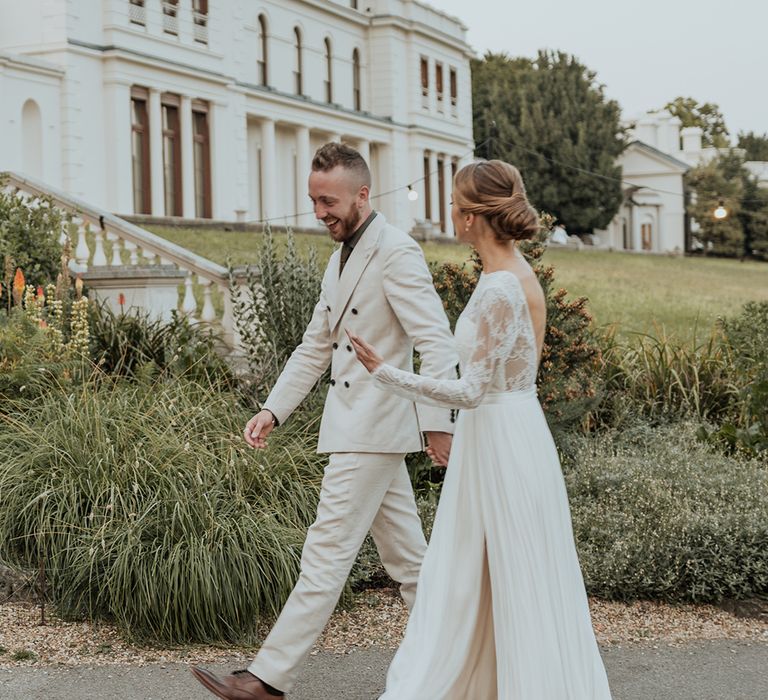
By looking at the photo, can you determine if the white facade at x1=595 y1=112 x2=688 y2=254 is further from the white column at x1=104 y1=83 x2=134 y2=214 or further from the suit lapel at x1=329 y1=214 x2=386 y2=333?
the suit lapel at x1=329 y1=214 x2=386 y2=333

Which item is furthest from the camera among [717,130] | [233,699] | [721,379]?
[717,130]

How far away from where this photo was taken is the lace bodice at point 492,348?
152 inches

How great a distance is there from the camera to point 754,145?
100 meters

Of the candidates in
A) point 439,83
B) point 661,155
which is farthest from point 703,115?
point 439,83

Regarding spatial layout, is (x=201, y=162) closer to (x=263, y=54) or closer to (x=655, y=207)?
(x=263, y=54)

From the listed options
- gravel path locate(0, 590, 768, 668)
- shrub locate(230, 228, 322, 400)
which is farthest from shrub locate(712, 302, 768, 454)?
shrub locate(230, 228, 322, 400)

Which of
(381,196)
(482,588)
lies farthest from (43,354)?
(381,196)

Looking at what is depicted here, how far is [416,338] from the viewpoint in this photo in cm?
443

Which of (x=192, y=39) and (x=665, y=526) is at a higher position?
(x=192, y=39)

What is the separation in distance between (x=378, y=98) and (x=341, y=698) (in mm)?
44057

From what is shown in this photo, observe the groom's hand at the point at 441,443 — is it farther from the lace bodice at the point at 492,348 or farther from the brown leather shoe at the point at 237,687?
the brown leather shoe at the point at 237,687

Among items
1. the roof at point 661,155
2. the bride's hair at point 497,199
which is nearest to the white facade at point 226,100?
the roof at point 661,155

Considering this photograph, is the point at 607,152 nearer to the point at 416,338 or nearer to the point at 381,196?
the point at 381,196

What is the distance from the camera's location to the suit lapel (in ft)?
15.0
